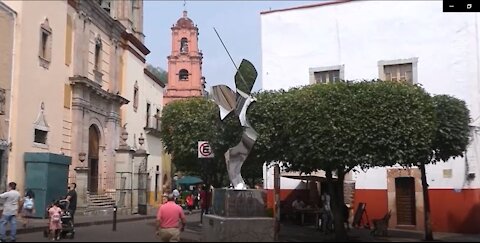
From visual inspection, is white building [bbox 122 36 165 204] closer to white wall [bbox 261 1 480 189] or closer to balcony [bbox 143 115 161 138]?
balcony [bbox 143 115 161 138]

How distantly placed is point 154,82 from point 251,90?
1046 inches

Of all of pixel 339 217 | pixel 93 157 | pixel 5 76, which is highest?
pixel 5 76

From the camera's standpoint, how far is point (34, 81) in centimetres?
2311

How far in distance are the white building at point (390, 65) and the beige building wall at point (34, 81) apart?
8.89 m

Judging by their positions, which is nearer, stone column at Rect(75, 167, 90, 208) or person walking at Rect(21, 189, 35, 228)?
person walking at Rect(21, 189, 35, 228)

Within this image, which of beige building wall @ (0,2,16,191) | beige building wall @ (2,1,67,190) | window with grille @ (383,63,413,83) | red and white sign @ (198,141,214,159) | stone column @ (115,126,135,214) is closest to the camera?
red and white sign @ (198,141,214,159)

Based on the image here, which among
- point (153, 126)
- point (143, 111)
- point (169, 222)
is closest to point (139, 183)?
point (143, 111)

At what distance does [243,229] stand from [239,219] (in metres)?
0.24

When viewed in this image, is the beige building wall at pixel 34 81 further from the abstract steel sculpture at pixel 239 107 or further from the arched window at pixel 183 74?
the arched window at pixel 183 74

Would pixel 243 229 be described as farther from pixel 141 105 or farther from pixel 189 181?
pixel 189 181

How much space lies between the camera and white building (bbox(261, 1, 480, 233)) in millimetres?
20797

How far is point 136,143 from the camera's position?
36250mm

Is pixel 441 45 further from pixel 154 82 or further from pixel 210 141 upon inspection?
pixel 154 82

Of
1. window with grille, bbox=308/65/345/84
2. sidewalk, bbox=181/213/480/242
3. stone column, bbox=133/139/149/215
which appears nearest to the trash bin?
sidewalk, bbox=181/213/480/242
